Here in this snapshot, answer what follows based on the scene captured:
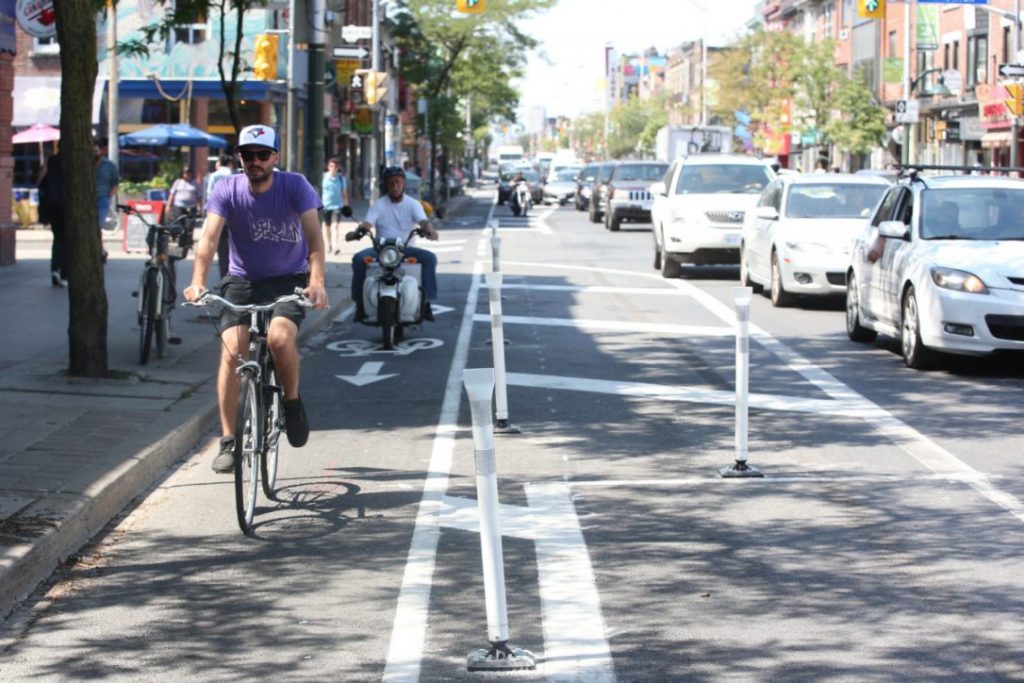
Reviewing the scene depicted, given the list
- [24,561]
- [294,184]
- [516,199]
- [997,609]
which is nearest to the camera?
[997,609]

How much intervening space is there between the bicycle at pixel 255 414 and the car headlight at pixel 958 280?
266 inches

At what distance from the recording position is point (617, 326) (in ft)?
57.5

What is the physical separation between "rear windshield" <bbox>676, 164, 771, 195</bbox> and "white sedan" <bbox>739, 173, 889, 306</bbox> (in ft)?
11.2

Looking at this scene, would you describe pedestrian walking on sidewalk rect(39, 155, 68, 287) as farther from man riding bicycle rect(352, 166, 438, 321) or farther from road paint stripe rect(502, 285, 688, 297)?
road paint stripe rect(502, 285, 688, 297)

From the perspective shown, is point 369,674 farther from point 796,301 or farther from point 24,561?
point 796,301

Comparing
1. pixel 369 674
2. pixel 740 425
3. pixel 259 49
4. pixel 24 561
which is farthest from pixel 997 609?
pixel 259 49

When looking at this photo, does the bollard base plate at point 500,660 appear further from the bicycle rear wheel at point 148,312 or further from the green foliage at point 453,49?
the green foliage at point 453,49

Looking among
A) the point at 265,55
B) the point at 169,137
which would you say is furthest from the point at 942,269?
the point at 169,137

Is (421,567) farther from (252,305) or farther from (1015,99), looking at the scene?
(1015,99)

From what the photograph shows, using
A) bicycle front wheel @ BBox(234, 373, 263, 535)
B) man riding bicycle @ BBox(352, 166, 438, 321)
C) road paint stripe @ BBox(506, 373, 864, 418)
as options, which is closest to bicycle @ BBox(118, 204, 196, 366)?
man riding bicycle @ BBox(352, 166, 438, 321)

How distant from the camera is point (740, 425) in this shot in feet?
29.5

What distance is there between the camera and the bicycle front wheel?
7.51m

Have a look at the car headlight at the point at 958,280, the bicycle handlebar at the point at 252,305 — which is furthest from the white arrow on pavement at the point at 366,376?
the bicycle handlebar at the point at 252,305

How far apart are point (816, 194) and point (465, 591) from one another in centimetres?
1467
